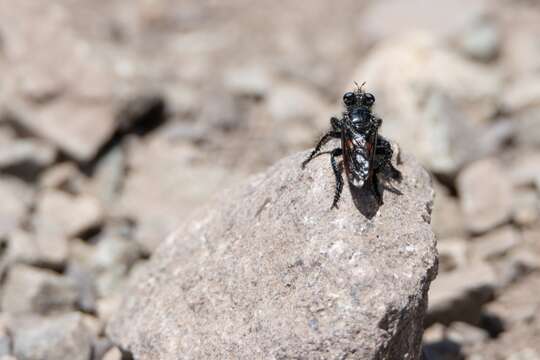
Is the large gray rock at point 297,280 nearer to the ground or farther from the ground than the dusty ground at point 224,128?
nearer to the ground

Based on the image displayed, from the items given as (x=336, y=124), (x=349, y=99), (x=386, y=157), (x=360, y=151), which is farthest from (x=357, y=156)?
(x=349, y=99)

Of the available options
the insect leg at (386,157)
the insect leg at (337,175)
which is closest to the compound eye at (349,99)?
the insect leg at (386,157)

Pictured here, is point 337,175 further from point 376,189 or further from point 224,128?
point 224,128

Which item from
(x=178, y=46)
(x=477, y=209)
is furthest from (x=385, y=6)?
(x=477, y=209)

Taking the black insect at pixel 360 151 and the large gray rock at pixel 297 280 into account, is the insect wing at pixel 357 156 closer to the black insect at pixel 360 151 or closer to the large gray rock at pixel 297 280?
the black insect at pixel 360 151

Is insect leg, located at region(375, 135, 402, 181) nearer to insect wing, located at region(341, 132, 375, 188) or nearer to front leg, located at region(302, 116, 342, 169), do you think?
insect wing, located at region(341, 132, 375, 188)
